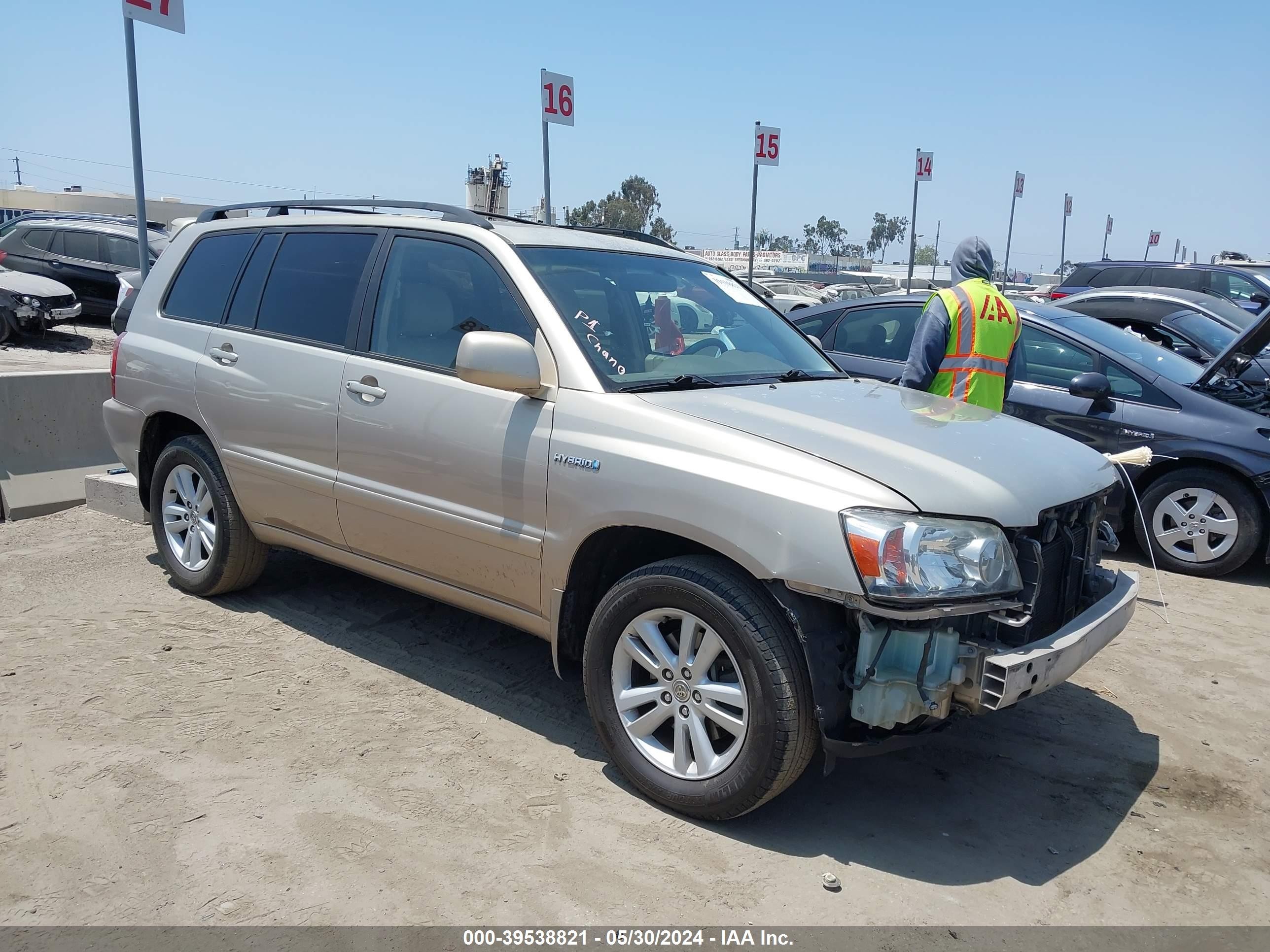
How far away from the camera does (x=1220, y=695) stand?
4645mm

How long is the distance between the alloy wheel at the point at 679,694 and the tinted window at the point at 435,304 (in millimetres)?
1261

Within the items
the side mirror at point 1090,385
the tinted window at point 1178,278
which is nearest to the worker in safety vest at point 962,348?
the side mirror at point 1090,385

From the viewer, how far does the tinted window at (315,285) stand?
4.54 metres

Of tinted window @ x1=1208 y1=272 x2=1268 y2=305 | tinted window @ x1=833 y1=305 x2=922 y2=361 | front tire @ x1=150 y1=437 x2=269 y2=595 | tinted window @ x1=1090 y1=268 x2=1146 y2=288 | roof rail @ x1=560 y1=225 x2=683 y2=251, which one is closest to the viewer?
roof rail @ x1=560 y1=225 x2=683 y2=251

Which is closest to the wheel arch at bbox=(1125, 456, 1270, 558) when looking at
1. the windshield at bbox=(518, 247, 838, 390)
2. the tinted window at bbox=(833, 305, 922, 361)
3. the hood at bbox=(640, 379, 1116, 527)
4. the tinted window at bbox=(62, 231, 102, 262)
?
the tinted window at bbox=(833, 305, 922, 361)

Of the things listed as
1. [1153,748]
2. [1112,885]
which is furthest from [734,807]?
[1153,748]

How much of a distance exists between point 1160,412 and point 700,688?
4.81m

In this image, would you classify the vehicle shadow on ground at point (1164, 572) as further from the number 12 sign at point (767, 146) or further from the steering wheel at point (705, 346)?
the number 12 sign at point (767, 146)

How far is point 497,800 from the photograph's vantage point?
3.52 metres

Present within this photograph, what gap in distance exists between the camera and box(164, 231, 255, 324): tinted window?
515cm
